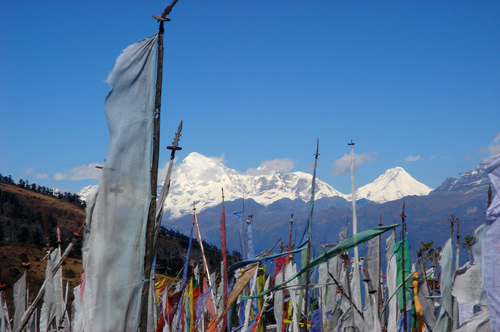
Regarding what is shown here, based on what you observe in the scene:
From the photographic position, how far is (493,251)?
641 cm

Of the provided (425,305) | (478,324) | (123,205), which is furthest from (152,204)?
(425,305)

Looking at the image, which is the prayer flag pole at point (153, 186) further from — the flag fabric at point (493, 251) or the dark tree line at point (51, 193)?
the dark tree line at point (51, 193)

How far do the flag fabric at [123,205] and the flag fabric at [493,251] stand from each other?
5079mm

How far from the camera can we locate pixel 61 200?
4688 inches

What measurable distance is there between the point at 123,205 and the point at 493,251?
Answer: 218 inches

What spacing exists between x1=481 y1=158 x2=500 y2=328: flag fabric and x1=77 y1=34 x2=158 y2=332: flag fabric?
200 inches

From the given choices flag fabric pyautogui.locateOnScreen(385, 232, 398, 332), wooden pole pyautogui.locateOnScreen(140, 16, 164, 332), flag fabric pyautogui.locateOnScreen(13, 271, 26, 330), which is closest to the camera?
wooden pole pyautogui.locateOnScreen(140, 16, 164, 332)

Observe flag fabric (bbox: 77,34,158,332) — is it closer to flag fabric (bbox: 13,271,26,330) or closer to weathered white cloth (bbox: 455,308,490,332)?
weathered white cloth (bbox: 455,308,490,332)

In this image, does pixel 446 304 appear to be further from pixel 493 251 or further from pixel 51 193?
pixel 51 193

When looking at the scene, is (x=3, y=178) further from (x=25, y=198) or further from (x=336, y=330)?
(x=336, y=330)

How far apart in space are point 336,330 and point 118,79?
8520 millimetres

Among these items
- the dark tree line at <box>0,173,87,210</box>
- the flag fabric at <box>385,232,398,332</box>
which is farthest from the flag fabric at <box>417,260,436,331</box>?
the dark tree line at <box>0,173,87,210</box>

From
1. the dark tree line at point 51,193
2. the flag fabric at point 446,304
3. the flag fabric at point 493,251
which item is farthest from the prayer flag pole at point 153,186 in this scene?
the dark tree line at point 51,193

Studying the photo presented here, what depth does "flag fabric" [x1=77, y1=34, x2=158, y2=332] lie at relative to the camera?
743 cm
